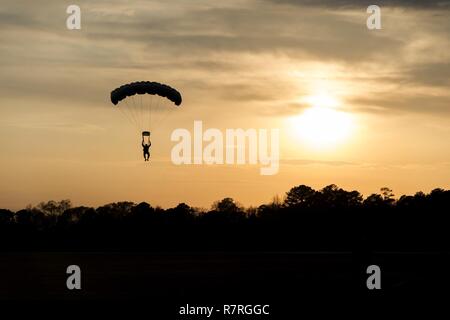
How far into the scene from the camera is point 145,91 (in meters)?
67.9

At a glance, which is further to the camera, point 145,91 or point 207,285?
point 207,285

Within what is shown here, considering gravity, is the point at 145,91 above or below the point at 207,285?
above

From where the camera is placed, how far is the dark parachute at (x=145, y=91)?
67875 millimetres

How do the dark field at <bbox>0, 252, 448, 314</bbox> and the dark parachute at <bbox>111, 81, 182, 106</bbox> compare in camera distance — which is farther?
the dark parachute at <bbox>111, 81, 182, 106</bbox>

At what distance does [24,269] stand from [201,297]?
63630 mm

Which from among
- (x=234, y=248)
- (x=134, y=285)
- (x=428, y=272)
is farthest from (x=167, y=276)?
(x=234, y=248)

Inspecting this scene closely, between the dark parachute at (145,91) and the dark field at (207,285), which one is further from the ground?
the dark parachute at (145,91)

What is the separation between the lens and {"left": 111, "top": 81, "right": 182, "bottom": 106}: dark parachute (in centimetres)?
6788

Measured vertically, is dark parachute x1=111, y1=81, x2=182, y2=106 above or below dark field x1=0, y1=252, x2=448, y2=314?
above

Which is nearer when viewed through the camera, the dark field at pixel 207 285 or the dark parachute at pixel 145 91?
the dark field at pixel 207 285
